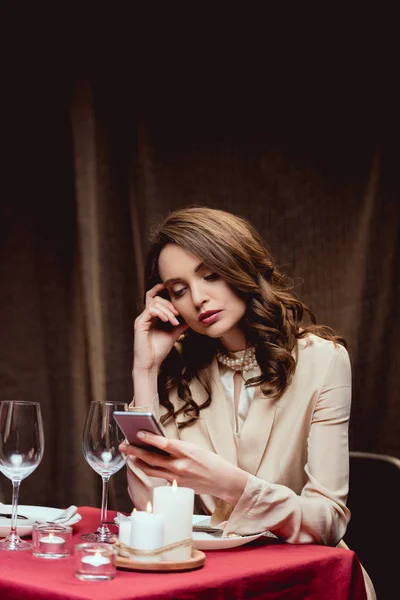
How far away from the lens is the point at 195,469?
5.13ft

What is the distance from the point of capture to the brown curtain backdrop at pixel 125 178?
10.0 ft

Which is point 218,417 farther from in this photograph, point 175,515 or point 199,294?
point 175,515

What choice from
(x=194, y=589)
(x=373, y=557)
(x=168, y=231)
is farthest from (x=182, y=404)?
(x=194, y=589)

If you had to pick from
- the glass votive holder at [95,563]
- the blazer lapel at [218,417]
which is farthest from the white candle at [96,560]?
the blazer lapel at [218,417]

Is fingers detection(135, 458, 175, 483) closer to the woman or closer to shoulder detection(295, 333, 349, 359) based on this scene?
the woman

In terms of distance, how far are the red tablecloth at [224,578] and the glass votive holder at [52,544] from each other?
0.8 inches

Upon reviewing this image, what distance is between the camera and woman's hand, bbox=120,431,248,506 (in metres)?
1.55

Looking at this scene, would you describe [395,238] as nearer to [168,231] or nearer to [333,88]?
[333,88]

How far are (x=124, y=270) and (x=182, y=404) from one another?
1.09 metres

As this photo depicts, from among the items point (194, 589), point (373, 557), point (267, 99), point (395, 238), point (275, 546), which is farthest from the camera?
point (267, 99)

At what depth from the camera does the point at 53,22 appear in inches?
124

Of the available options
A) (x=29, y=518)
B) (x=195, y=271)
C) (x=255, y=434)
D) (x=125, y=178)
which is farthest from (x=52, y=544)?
(x=125, y=178)

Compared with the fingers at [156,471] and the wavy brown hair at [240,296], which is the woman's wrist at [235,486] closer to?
the fingers at [156,471]

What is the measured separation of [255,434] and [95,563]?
890mm
